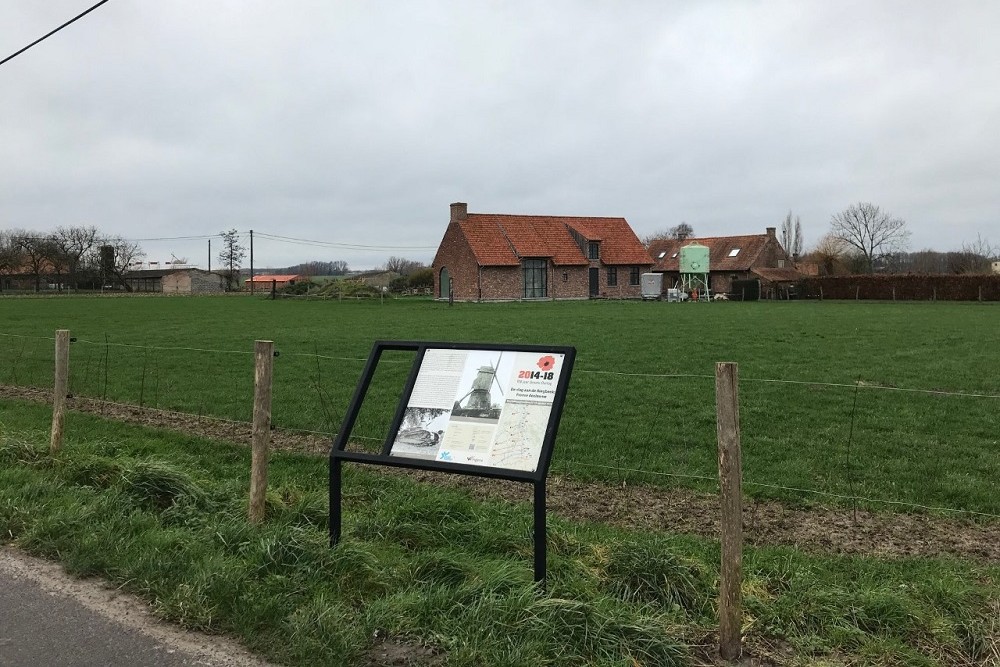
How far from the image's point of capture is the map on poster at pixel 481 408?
405 centimetres

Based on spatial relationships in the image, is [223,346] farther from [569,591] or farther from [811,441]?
[569,591]

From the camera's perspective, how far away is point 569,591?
396 centimetres

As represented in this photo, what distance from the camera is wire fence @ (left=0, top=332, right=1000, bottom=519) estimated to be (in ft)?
22.0

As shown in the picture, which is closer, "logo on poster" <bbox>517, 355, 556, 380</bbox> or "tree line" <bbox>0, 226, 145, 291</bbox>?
"logo on poster" <bbox>517, 355, 556, 380</bbox>

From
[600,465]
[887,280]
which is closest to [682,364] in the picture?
[600,465]

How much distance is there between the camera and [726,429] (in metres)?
3.70

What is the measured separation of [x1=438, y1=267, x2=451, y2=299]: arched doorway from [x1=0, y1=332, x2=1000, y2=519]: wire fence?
44.4 metres

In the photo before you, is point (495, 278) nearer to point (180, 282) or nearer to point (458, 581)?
point (458, 581)

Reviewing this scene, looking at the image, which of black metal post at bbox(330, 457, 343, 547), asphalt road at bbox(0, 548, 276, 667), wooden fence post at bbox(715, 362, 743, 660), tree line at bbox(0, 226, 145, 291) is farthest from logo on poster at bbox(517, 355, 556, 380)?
tree line at bbox(0, 226, 145, 291)

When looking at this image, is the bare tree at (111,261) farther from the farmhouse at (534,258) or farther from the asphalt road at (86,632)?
the asphalt road at (86,632)

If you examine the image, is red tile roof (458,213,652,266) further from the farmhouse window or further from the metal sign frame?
the metal sign frame

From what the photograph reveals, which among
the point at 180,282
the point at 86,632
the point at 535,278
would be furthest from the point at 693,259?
the point at 180,282

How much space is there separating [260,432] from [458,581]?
6.55 ft

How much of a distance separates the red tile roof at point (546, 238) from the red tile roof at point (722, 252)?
6.94 meters
